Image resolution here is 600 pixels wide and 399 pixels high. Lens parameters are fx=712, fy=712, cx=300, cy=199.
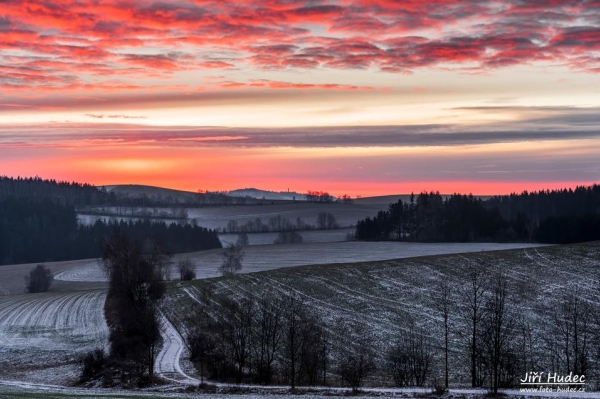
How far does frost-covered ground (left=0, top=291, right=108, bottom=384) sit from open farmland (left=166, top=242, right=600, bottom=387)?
9.00 m

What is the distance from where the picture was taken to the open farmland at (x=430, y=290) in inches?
2084

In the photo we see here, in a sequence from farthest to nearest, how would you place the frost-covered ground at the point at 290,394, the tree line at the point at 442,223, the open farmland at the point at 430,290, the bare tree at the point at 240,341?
the tree line at the point at 442,223 < the open farmland at the point at 430,290 < the bare tree at the point at 240,341 < the frost-covered ground at the point at 290,394

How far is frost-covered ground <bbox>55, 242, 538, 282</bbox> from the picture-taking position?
121 meters

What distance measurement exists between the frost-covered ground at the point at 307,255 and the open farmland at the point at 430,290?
2719cm

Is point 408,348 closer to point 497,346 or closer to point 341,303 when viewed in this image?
point 497,346

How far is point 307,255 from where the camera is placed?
136125 mm

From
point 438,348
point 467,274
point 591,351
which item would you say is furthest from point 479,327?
point 467,274

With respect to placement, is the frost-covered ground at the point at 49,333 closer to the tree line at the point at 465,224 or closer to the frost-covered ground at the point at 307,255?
the frost-covered ground at the point at 307,255

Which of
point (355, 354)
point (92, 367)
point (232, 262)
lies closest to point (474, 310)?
point (355, 354)

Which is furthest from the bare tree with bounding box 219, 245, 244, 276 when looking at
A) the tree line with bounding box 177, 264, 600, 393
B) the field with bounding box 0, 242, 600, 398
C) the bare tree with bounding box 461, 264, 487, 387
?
the tree line with bounding box 177, 264, 600, 393

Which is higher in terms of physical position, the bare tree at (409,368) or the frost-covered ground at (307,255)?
the frost-covered ground at (307,255)

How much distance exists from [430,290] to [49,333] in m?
38.5

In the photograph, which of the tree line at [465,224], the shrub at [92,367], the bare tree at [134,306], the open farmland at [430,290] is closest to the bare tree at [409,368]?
the open farmland at [430,290]

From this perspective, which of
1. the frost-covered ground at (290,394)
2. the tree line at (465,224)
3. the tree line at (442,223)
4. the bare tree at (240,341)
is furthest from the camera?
the tree line at (442,223)
